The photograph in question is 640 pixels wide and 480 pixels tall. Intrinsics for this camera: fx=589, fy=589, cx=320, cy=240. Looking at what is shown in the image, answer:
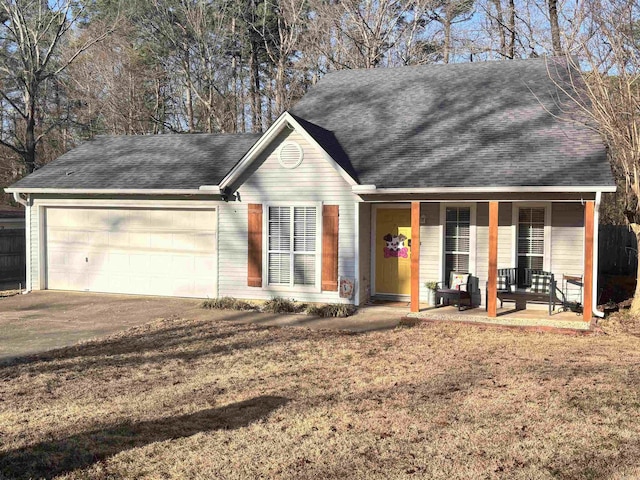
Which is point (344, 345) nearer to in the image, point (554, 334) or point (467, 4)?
point (554, 334)

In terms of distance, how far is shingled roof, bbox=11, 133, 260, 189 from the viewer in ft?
46.0

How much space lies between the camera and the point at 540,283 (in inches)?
456

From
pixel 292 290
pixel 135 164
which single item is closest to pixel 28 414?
pixel 292 290

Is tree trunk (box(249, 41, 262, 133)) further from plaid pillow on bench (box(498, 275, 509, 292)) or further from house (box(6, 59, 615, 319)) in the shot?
plaid pillow on bench (box(498, 275, 509, 292))

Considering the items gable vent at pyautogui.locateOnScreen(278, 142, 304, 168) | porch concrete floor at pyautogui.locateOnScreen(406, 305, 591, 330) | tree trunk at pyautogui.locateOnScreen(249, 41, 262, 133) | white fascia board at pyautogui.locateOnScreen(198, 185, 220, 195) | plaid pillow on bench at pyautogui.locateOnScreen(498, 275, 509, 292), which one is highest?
tree trunk at pyautogui.locateOnScreen(249, 41, 262, 133)

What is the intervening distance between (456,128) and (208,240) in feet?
20.7

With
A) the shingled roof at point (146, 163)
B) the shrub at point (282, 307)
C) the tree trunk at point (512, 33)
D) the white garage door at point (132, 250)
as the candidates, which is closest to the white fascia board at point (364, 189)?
the shrub at point (282, 307)

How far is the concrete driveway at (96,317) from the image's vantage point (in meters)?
9.68

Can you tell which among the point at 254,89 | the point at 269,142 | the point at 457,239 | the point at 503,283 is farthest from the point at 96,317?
the point at 254,89

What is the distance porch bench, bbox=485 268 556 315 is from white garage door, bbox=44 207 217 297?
641 centimetres

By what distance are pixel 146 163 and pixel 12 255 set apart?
26.1ft

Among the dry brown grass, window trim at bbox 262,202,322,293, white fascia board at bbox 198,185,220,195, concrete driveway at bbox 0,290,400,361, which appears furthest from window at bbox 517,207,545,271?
white fascia board at bbox 198,185,220,195

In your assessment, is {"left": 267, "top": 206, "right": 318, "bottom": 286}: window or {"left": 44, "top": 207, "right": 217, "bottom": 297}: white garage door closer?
{"left": 267, "top": 206, "right": 318, "bottom": 286}: window

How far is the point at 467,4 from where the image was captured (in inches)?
1059
